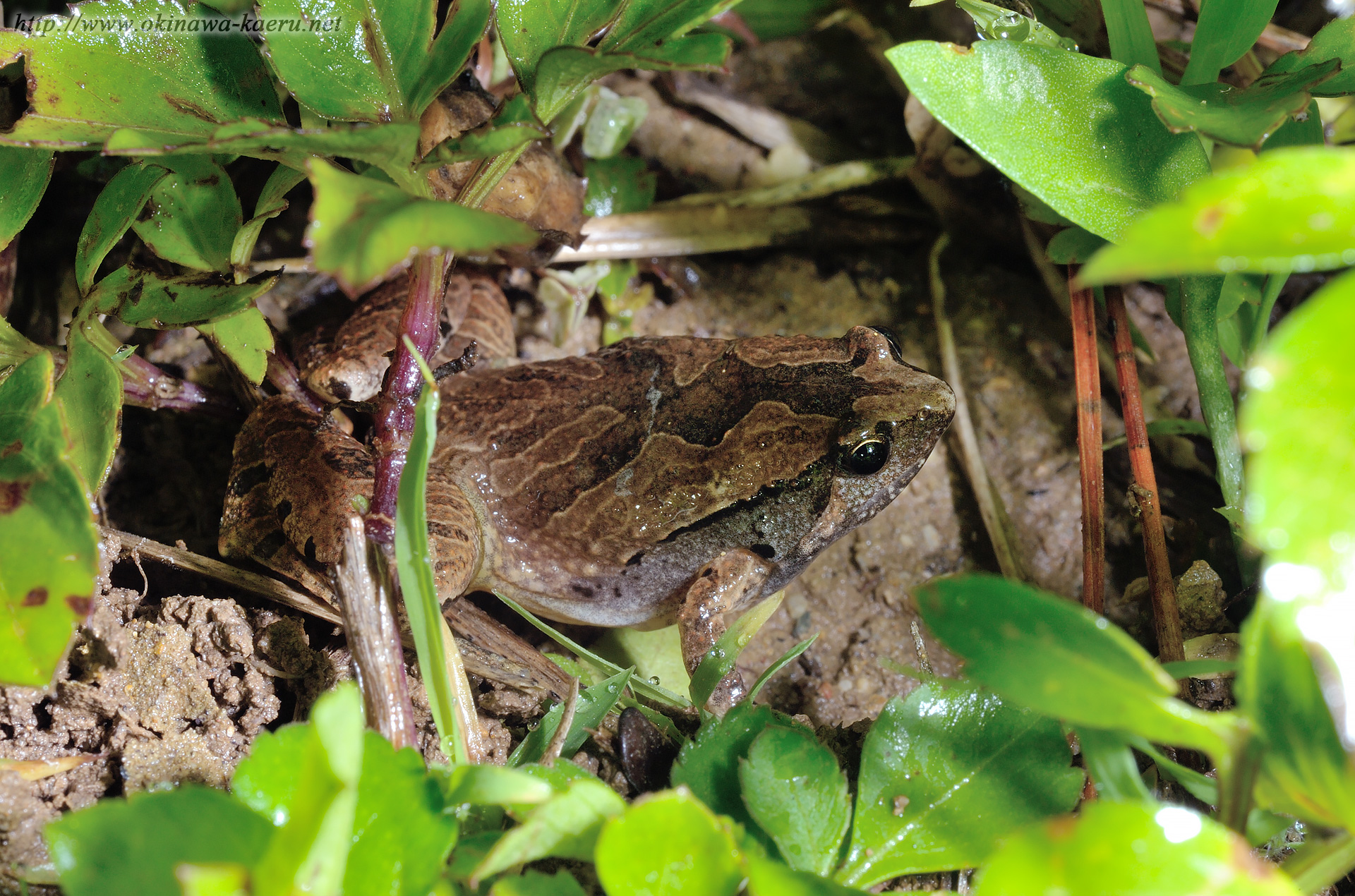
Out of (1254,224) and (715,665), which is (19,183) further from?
(1254,224)

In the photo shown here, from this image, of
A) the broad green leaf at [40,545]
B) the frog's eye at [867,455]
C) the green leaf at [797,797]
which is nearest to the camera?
the broad green leaf at [40,545]

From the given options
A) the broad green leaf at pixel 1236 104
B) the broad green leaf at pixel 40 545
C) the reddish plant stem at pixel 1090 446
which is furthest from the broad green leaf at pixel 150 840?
the broad green leaf at pixel 1236 104

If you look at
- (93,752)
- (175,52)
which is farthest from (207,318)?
(93,752)

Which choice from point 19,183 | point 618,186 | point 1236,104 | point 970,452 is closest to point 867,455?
point 970,452

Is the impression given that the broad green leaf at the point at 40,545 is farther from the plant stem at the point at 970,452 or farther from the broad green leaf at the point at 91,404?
the plant stem at the point at 970,452

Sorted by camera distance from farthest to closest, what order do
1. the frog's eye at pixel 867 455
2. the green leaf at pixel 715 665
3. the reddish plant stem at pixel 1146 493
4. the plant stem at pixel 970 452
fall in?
the plant stem at pixel 970 452, the frog's eye at pixel 867 455, the reddish plant stem at pixel 1146 493, the green leaf at pixel 715 665
